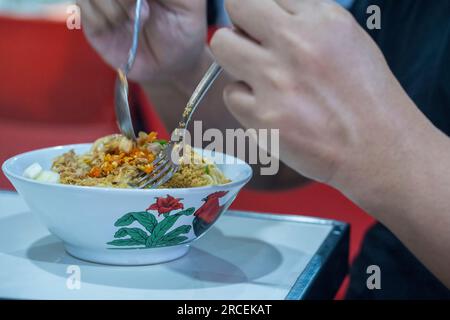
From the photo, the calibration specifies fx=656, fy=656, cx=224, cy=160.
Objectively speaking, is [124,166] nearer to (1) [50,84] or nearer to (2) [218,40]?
(2) [218,40]

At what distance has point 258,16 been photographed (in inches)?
28.6

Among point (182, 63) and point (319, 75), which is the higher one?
point (319, 75)

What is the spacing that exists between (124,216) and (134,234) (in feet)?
0.11

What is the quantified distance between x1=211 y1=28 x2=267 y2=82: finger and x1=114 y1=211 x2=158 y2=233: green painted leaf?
0.69 ft

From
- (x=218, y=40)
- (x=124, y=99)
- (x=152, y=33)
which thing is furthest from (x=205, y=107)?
(x=218, y=40)

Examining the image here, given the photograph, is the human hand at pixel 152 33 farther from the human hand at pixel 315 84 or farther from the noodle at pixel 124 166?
the human hand at pixel 315 84

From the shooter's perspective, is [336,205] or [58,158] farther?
[336,205]

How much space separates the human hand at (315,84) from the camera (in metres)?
0.72

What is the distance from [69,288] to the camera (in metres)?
0.78

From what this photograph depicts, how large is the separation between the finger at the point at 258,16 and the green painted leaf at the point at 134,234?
0.29 m

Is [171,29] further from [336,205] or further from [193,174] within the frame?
[336,205]
